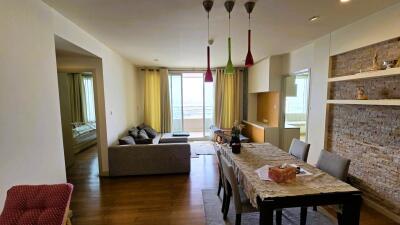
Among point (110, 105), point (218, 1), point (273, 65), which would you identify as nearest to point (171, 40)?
point (218, 1)

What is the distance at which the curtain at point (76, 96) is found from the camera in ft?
20.3

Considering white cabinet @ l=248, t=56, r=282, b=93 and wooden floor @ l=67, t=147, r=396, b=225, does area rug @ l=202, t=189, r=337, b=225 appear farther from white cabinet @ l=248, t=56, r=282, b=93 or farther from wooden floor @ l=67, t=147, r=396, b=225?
white cabinet @ l=248, t=56, r=282, b=93

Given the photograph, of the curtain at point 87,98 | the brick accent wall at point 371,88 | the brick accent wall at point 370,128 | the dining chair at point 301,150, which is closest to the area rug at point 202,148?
the dining chair at point 301,150

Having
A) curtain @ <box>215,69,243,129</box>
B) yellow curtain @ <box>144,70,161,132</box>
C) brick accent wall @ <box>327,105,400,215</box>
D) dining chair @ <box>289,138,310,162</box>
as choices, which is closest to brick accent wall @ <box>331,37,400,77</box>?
brick accent wall @ <box>327,105,400,215</box>

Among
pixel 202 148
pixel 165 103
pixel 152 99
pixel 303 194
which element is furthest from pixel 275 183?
pixel 152 99

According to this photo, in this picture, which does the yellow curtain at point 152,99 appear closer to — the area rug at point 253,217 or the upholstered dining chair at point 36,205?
the area rug at point 253,217

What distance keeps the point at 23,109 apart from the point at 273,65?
469 centimetres

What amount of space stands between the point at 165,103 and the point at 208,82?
3.54 meters

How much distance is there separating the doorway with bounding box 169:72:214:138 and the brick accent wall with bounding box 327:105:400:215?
4.06 m

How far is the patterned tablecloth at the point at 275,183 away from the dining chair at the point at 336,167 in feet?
0.63

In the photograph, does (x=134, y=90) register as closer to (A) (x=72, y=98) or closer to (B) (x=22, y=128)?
(A) (x=72, y=98)

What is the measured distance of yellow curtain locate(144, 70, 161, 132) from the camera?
6402mm

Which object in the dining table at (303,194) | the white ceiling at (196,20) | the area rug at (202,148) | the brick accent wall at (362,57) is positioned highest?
the white ceiling at (196,20)

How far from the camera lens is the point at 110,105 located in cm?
392
